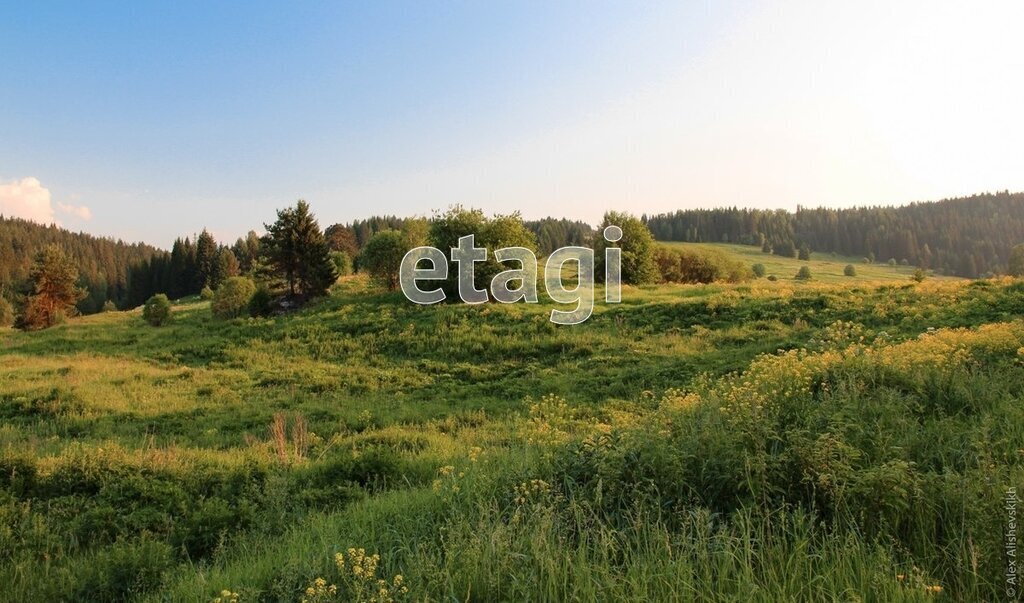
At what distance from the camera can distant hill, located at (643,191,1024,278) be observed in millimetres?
96625

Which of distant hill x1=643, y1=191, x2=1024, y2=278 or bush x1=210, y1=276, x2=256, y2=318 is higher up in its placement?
distant hill x1=643, y1=191, x2=1024, y2=278

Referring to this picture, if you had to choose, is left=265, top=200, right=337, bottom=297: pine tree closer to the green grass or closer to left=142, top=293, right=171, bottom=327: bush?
left=142, top=293, right=171, bottom=327: bush

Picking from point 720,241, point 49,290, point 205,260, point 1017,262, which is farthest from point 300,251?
point 720,241

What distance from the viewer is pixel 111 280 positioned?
364ft

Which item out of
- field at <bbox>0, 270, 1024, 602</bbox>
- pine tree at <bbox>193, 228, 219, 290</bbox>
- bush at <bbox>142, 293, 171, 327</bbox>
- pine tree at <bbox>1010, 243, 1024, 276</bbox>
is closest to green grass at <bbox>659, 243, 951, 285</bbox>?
pine tree at <bbox>1010, 243, 1024, 276</bbox>

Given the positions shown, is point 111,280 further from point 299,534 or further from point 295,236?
point 299,534

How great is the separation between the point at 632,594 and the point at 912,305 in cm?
2214

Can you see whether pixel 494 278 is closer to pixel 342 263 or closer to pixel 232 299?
pixel 232 299

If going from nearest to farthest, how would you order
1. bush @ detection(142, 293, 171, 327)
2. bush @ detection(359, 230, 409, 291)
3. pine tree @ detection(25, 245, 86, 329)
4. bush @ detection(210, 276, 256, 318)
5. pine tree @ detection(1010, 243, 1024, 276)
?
bush @ detection(359, 230, 409, 291) → bush @ detection(210, 276, 256, 318) → bush @ detection(142, 293, 171, 327) → pine tree @ detection(25, 245, 86, 329) → pine tree @ detection(1010, 243, 1024, 276)

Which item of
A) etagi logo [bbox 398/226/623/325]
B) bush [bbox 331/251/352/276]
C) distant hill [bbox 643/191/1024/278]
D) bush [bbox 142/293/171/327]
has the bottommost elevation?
bush [bbox 142/293/171/327]

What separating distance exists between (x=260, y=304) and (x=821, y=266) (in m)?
80.5

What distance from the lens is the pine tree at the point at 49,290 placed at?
42594mm

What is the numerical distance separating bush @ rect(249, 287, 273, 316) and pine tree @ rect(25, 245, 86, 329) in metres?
21.2

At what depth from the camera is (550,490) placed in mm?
4031
